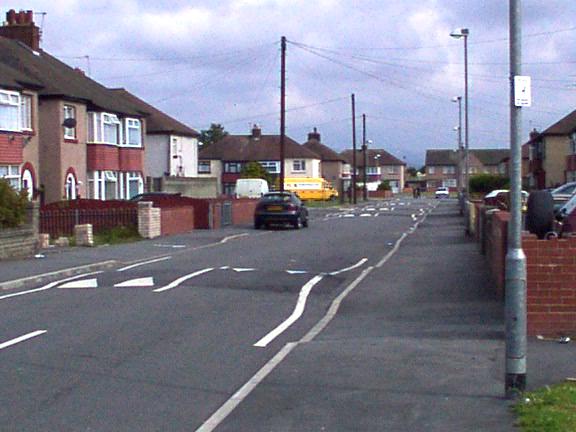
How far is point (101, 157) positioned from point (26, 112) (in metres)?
7.30

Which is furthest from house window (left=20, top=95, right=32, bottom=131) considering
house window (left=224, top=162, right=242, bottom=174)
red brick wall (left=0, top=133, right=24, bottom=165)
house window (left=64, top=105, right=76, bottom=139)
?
house window (left=224, top=162, right=242, bottom=174)

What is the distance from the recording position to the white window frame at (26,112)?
1587 inches

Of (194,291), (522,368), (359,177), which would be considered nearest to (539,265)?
(522,368)

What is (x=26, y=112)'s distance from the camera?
134 ft

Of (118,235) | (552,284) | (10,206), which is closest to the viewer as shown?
(552,284)

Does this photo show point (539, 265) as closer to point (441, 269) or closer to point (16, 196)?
point (441, 269)

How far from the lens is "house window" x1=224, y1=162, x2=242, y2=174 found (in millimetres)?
106750

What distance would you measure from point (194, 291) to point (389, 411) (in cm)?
1022

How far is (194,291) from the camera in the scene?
18844mm

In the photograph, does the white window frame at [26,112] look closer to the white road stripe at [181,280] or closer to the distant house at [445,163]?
the white road stripe at [181,280]

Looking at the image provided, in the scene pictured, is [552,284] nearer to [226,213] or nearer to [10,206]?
[10,206]

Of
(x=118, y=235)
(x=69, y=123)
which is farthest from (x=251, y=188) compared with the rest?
(x=118, y=235)

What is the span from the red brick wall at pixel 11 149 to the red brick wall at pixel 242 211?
11655 millimetres

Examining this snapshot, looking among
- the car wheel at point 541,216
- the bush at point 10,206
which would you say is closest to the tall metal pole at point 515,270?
the car wheel at point 541,216
